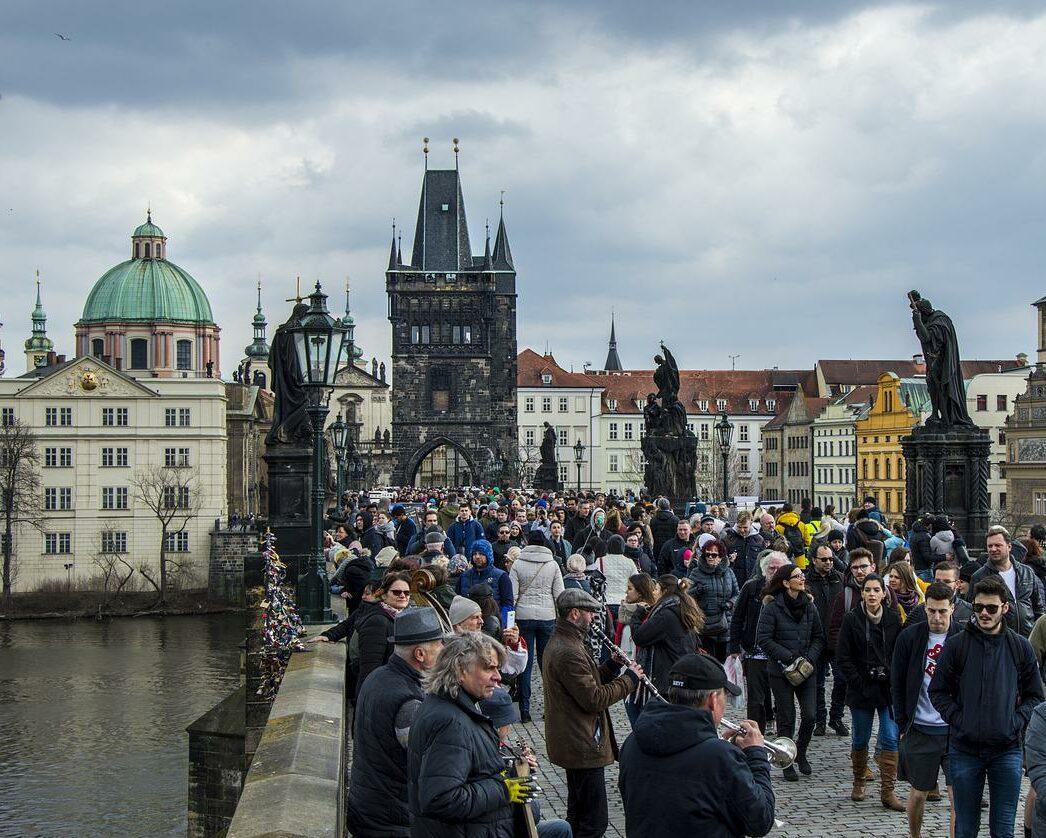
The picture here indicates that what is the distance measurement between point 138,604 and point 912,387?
3856 cm

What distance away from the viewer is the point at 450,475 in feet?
345

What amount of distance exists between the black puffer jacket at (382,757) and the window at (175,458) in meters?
68.0

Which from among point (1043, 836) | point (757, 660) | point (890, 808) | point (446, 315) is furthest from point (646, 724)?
point (446, 315)

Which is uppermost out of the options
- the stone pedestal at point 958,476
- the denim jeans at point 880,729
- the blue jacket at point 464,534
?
the stone pedestal at point 958,476

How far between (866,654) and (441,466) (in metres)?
99.9

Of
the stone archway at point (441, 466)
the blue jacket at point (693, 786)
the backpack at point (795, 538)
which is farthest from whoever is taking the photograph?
the stone archway at point (441, 466)

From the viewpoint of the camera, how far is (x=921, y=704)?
25.4 feet

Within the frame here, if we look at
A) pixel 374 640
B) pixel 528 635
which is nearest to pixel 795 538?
pixel 528 635

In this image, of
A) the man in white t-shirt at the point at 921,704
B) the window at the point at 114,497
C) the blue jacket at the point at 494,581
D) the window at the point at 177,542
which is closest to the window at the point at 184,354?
the window at the point at 114,497

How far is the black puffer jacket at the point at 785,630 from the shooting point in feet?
31.7

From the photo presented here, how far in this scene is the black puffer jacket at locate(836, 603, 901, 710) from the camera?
9039mm

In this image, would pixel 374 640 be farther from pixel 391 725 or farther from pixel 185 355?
pixel 185 355

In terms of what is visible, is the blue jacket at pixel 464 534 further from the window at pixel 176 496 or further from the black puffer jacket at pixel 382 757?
the window at pixel 176 496

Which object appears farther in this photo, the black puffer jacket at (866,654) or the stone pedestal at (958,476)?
the stone pedestal at (958,476)
